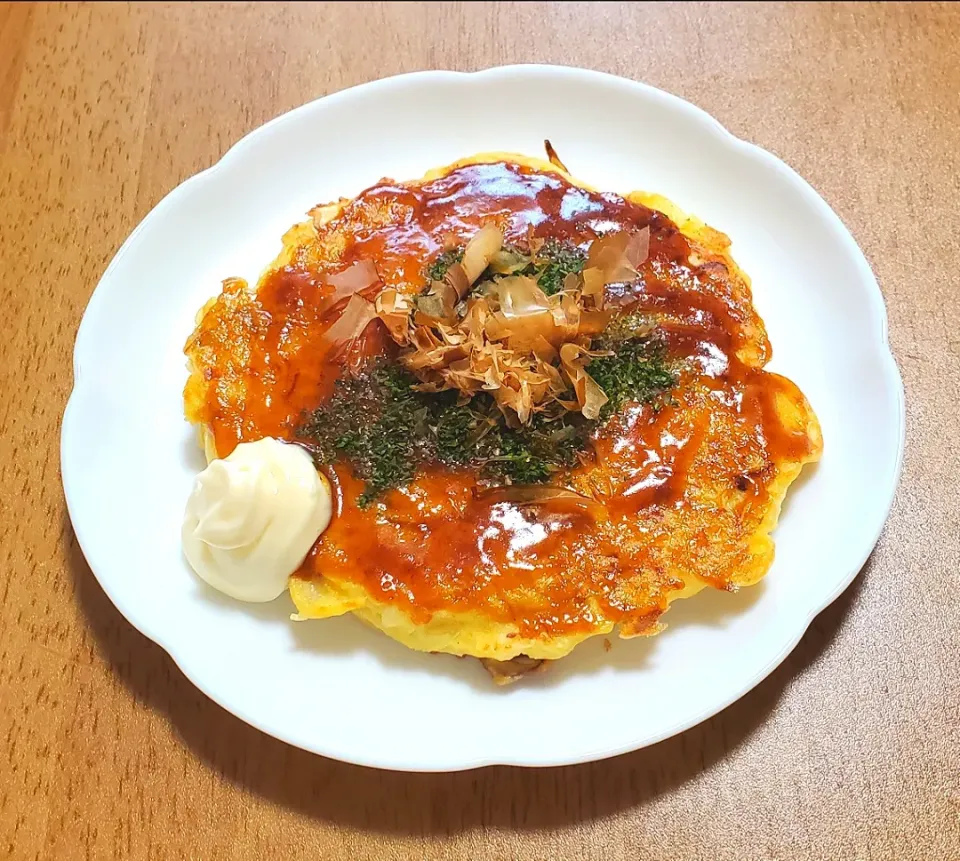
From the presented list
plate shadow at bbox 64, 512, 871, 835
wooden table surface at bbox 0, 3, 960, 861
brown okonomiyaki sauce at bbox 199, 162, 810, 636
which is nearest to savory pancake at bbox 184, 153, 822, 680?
brown okonomiyaki sauce at bbox 199, 162, 810, 636

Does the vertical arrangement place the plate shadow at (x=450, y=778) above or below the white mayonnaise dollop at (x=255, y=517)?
below

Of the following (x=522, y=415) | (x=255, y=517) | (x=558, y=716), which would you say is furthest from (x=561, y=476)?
(x=255, y=517)

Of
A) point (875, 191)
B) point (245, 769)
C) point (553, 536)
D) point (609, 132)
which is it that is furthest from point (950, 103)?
point (245, 769)

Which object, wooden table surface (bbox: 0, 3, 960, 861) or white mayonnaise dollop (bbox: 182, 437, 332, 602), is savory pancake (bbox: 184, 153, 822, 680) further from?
wooden table surface (bbox: 0, 3, 960, 861)

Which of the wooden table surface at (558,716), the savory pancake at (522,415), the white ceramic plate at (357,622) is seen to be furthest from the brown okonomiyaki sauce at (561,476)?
the wooden table surface at (558,716)

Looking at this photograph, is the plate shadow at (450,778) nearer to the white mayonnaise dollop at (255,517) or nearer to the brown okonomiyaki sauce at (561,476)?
the brown okonomiyaki sauce at (561,476)

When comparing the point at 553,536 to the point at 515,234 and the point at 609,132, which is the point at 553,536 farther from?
the point at 609,132
